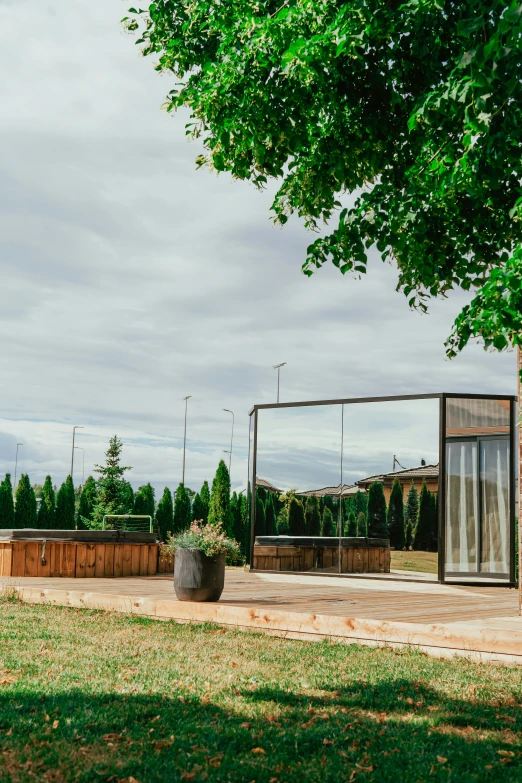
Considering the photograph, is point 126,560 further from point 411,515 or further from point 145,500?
point 145,500

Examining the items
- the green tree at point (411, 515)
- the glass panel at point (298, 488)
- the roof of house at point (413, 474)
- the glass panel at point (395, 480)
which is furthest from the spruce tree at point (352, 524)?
the green tree at point (411, 515)

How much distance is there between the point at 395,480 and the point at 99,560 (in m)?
4.96

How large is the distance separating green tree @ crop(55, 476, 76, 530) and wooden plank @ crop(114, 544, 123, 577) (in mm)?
9204

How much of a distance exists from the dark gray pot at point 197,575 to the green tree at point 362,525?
498 cm

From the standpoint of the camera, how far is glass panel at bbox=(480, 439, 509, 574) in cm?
1145

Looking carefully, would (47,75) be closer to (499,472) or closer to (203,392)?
(499,472)

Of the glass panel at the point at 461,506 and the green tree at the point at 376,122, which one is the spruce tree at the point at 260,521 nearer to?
the glass panel at the point at 461,506

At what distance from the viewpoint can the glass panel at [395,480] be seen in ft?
38.9

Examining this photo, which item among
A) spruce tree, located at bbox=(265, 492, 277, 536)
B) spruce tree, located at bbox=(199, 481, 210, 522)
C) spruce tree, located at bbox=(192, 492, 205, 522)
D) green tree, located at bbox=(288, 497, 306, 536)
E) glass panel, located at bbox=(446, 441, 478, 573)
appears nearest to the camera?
glass panel, located at bbox=(446, 441, 478, 573)

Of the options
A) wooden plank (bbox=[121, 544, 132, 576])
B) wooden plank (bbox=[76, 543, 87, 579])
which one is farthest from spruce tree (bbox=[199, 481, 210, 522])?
wooden plank (bbox=[76, 543, 87, 579])

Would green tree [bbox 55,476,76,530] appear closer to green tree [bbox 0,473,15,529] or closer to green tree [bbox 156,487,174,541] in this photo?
green tree [bbox 0,473,15,529]

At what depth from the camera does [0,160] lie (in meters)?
10.6

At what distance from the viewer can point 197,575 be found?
25.5 feet

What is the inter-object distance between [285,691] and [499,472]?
7862mm
